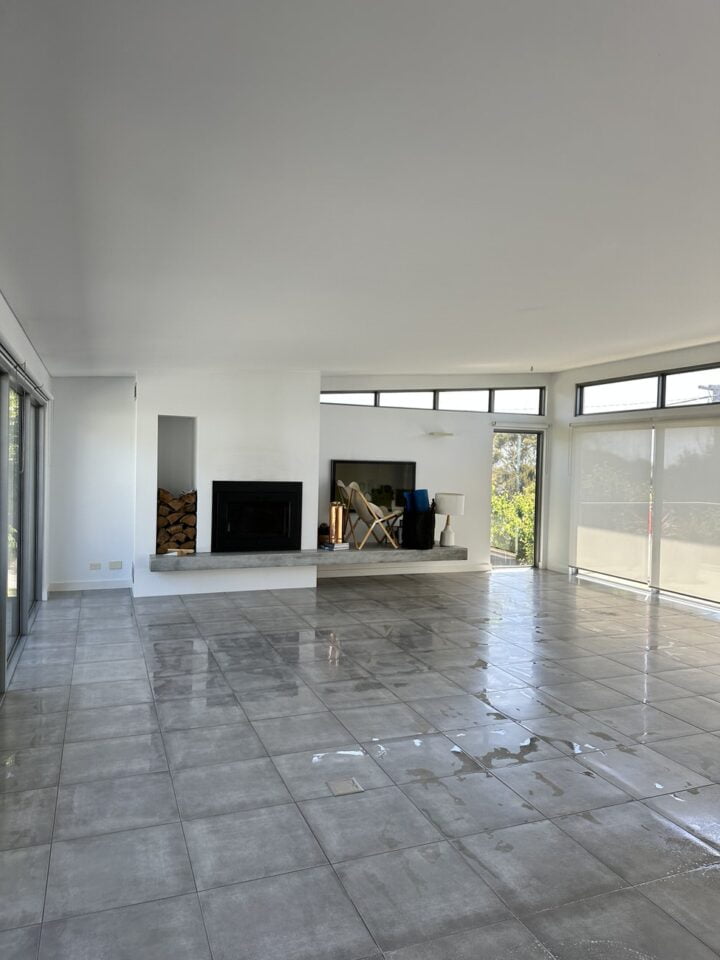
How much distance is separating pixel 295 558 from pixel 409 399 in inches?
125

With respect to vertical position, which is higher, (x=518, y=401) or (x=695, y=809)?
(x=518, y=401)

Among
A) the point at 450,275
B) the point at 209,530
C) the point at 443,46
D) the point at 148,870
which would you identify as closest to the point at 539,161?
the point at 443,46

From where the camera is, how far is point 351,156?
228cm

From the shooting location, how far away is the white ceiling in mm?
1553

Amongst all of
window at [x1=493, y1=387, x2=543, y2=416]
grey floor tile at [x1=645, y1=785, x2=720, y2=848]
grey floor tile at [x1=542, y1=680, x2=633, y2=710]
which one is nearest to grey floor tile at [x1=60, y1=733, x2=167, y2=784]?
grey floor tile at [x1=645, y1=785, x2=720, y2=848]

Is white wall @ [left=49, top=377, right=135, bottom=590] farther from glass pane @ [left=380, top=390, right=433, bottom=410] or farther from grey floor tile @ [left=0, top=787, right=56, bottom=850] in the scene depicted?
grey floor tile @ [left=0, top=787, right=56, bottom=850]

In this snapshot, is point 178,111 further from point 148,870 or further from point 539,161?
point 148,870

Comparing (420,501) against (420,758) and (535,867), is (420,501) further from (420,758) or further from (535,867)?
(535,867)

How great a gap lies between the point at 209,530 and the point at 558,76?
6.56m

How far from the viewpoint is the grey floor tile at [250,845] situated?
2.61 m

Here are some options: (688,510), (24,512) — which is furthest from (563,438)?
(24,512)

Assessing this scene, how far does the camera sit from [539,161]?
2365 mm

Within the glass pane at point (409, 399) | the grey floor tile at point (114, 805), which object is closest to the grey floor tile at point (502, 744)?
the grey floor tile at point (114, 805)

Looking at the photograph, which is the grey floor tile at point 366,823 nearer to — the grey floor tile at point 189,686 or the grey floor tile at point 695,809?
the grey floor tile at point 695,809
